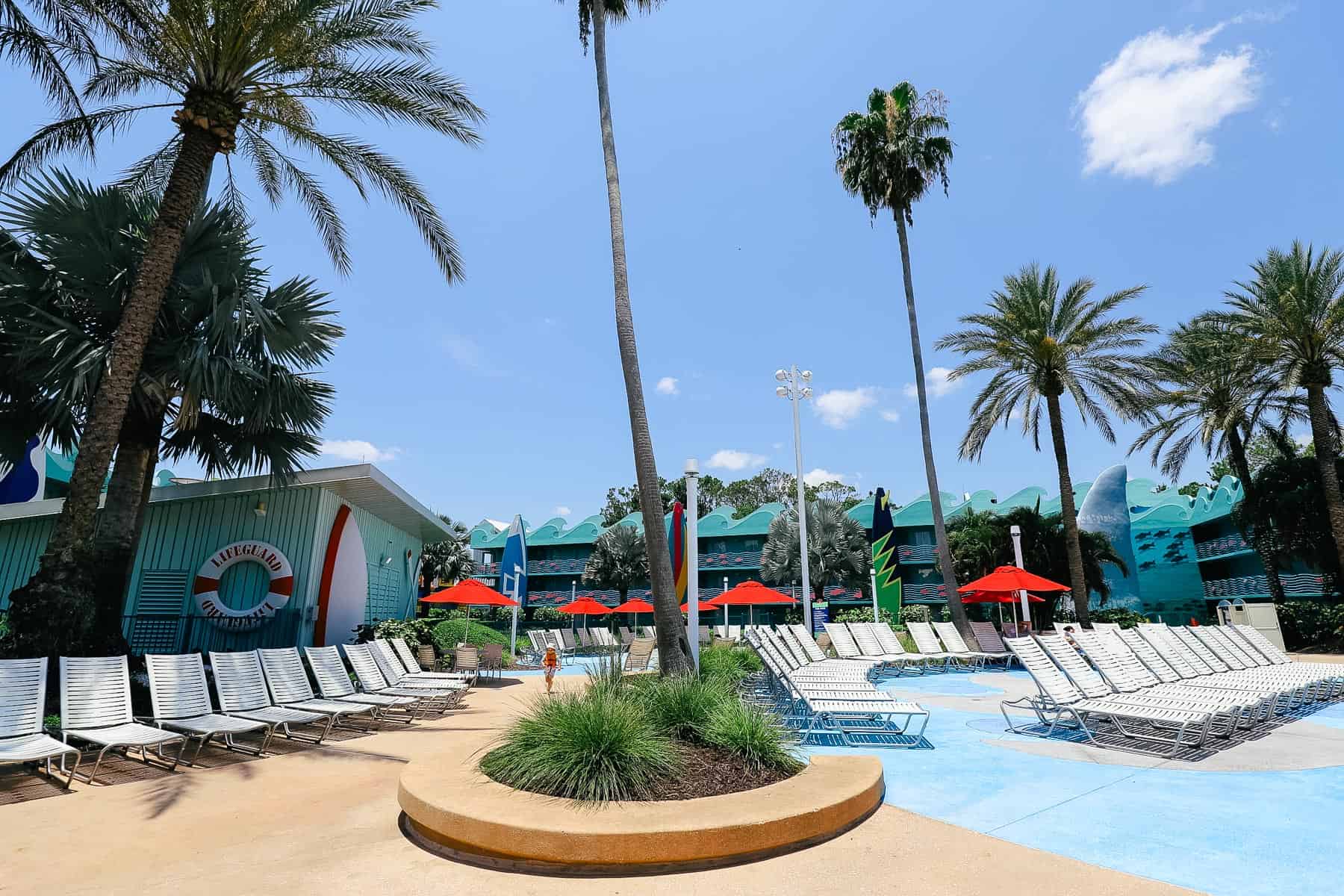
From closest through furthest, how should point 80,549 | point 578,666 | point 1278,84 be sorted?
point 80,549 → point 1278,84 → point 578,666

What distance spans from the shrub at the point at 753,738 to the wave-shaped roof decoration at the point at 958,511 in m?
19.5

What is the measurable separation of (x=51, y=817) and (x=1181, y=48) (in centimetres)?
1400

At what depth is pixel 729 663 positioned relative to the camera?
1138 cm

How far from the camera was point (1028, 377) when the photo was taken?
2205 cm

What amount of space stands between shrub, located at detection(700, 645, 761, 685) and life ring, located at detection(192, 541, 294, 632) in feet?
25.5

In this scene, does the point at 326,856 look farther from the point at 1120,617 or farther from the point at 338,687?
the point at 1120,617

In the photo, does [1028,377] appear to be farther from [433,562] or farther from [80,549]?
[433,562]

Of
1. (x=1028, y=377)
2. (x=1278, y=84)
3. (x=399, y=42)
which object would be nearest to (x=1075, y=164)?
(x=1278, y=84)

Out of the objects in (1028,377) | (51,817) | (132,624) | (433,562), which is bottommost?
(51,817)

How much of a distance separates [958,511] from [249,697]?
3865 cm

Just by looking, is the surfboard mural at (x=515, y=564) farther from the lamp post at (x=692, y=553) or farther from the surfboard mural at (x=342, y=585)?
the lamp post at (x=692, y=553)

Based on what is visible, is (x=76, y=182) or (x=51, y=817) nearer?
(x=51, y=817)

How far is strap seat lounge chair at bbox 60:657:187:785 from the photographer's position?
6266mm

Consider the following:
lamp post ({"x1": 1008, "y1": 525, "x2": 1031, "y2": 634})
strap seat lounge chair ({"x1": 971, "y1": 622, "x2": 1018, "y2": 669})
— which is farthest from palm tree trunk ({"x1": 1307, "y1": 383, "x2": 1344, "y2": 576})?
strap seat lounge chair ({"x1": 971, "y1": 622, "x2": 1018, "y2": 669})
